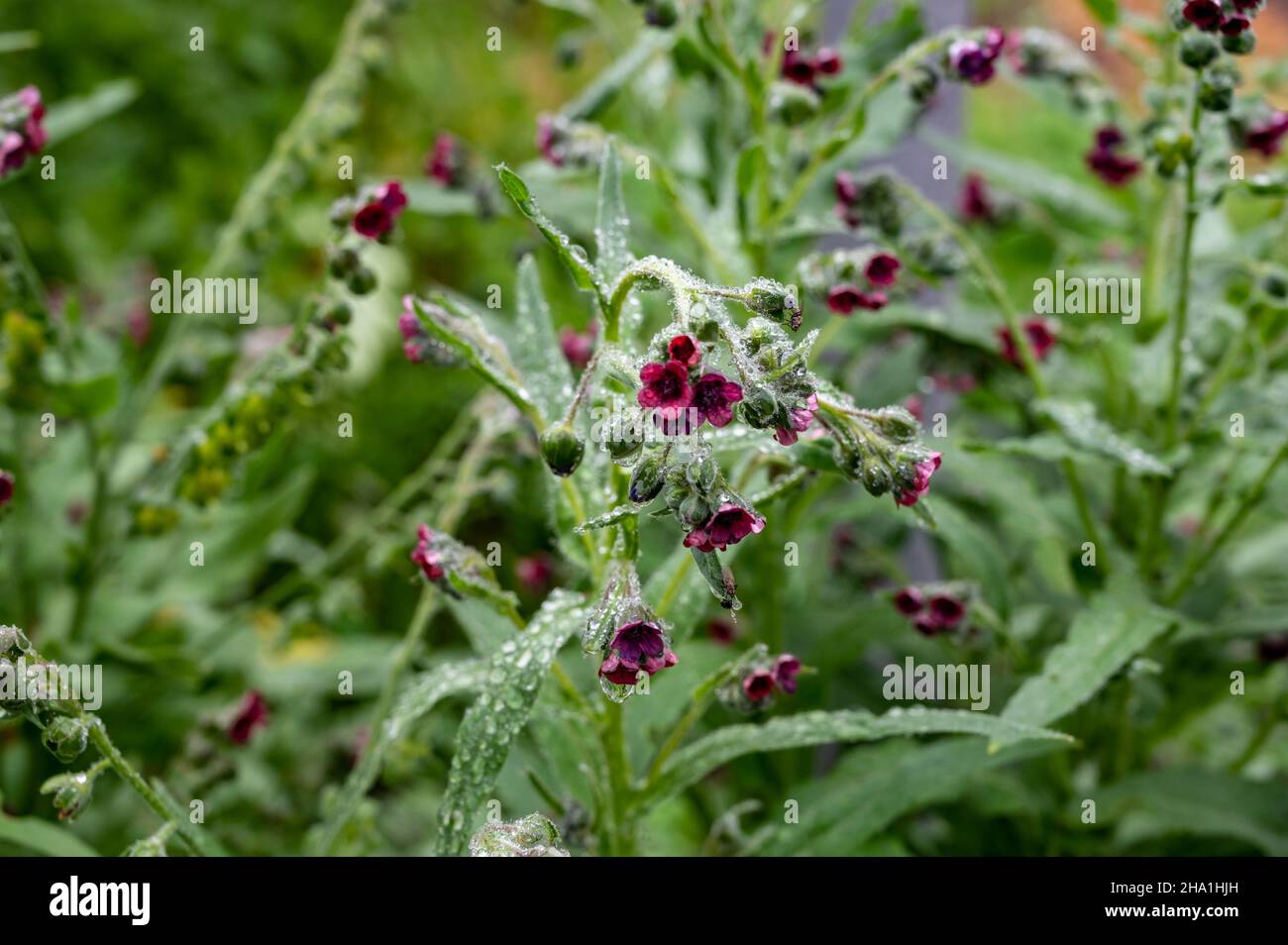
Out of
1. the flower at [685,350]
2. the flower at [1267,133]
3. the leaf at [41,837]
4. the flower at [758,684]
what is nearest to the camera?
the flower at [685,350]

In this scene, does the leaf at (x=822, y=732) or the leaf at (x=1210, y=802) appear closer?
the leaf at (x=822, y=732)

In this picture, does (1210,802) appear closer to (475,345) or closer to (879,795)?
(879,795)

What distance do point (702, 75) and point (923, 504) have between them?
2.63 feet

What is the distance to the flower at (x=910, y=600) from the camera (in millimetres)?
1276

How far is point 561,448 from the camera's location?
851 mm

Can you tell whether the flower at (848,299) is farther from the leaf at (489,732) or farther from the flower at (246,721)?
the flower at (246,721)

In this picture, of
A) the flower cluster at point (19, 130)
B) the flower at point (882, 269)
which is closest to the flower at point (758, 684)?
the flower at point (882, 269)

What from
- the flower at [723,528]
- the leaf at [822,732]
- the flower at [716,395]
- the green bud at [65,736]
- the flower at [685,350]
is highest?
the flower at [685,350]

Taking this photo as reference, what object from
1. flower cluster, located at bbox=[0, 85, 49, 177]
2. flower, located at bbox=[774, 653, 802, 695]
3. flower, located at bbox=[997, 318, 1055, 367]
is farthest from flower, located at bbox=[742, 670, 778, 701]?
flower cluster, located at bbox=[0, 85, 49, 177]

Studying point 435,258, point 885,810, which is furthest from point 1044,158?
point 885,810

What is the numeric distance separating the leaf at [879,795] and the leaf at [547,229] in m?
0.59

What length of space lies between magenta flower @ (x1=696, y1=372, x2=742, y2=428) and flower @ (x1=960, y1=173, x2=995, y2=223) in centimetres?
131

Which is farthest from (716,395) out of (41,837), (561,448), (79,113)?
(79,113)

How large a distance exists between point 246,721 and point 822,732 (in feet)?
2.30
